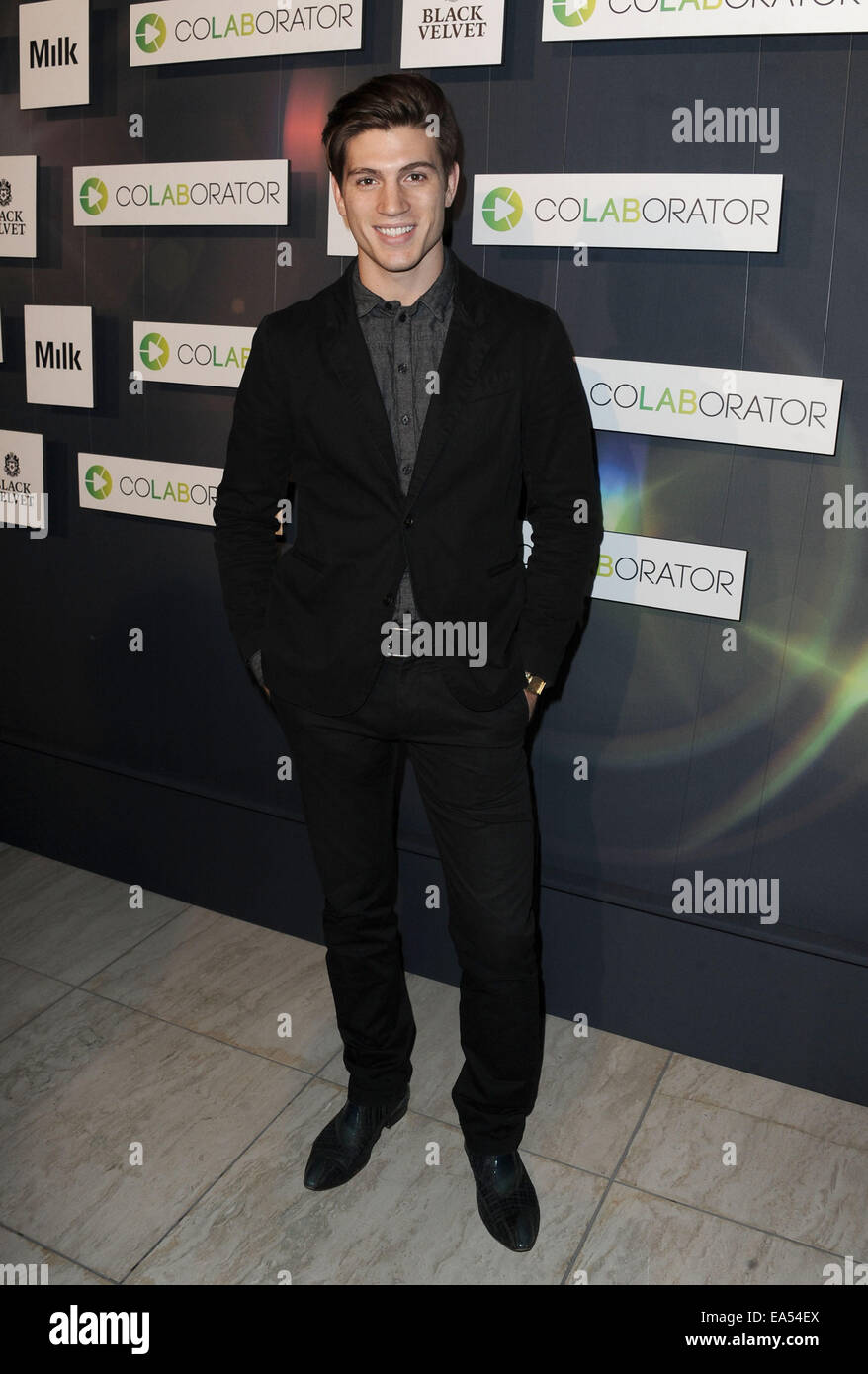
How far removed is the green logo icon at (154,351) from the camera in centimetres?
260

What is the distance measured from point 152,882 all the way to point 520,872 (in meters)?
1.54

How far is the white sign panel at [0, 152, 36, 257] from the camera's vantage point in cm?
271

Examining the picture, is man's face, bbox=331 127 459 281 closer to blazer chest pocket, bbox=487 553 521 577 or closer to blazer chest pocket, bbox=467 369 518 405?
blazer chest pocket, bbox=467 369 518 405

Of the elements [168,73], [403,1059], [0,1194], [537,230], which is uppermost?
[168,73]

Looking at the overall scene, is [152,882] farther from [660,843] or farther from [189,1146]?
[660,843]

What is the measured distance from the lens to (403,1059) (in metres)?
2.12

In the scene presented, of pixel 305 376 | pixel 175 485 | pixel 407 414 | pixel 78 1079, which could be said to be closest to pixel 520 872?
pixel 407 414

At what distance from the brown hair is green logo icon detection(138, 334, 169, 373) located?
40.2 inches

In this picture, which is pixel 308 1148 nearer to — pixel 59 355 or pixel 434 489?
pixel 434 489

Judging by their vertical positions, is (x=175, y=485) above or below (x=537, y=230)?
below

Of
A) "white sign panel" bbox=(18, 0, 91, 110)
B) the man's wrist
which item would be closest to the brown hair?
the man's wrist

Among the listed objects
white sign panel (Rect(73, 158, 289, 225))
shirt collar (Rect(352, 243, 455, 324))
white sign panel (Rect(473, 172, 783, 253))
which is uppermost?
white sign panel (Rect(73, 158, 289, 225))

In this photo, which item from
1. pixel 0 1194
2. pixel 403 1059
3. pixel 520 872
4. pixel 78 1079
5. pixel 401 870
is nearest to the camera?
pixel 520 872

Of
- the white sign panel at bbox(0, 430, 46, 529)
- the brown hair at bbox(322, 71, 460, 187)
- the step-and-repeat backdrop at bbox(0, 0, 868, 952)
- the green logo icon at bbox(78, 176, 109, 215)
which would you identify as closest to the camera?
the brown hair at bbox(322, 71, 460, 187)
